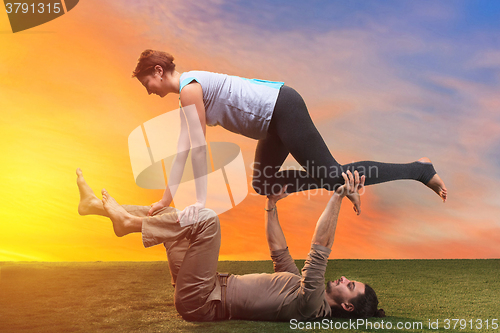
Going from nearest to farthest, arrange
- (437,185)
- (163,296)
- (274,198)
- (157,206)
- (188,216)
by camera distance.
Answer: (188,216), (157,206), (437,185), (274,198), (163,296)

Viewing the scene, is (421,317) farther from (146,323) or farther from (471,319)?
(146,323)

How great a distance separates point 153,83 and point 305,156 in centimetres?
→ 91

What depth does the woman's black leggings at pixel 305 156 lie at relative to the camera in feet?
6.38

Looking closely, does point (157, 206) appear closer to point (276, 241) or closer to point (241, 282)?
point (241, 282)

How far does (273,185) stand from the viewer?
7.75 feet

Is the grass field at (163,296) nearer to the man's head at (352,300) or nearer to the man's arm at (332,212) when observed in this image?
the man's head at (352,300)

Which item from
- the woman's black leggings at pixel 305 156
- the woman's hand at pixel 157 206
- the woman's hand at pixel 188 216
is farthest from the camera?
the woman's hand at pixel 157 206

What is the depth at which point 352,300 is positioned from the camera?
6.48 ft

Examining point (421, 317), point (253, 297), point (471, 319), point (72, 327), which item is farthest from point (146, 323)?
point (471, 319)

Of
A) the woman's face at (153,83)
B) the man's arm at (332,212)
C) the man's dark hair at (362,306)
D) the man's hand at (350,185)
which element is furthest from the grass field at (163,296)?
the woman's face at (153,83)

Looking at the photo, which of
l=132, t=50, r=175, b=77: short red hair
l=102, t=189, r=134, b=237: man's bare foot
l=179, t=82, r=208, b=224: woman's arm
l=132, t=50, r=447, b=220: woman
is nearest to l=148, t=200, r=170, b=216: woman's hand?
l=132, t=50, r=447, b=220: woman

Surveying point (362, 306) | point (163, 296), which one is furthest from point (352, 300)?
point (163, 296)

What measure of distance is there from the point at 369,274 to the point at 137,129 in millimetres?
2328

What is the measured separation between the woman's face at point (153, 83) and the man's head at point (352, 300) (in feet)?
4.71
